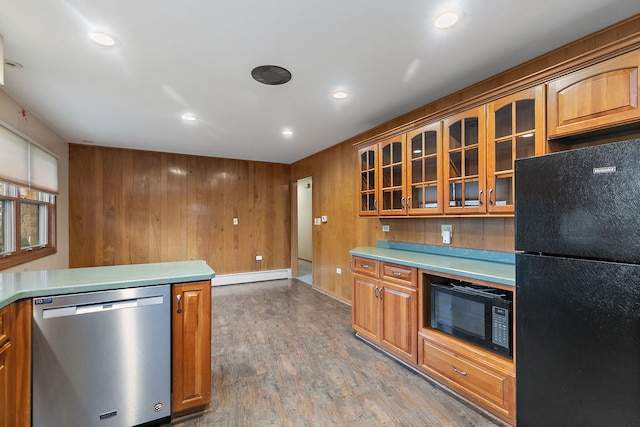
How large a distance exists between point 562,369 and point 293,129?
132 inches

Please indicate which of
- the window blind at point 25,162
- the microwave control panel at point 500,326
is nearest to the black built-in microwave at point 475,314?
the microwave control panel at point 500,326

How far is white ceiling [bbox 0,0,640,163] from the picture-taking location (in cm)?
157

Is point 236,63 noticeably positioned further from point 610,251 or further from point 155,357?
point 610,251

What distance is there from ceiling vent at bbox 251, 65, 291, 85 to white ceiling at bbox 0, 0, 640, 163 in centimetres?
8

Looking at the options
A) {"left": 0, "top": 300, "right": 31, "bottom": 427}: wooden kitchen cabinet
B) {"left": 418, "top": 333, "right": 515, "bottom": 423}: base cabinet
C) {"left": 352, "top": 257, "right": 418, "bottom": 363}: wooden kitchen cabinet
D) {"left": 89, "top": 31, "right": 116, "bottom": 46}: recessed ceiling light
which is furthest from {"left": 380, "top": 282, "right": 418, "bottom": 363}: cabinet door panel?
{"left": 89, "top": 31, "right": 116, "bottom": 46}: recessed ceiling light

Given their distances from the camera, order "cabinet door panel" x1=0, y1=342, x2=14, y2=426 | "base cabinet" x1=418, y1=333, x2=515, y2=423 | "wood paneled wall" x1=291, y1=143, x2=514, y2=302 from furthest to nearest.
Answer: "wood paneled wall" x1=291, y1=143, x2=514, y2=302 → "base cabinet" x1=418, y1=333, x2=515, y2=423 → "cabinet door panel" x1=0, y1=342, x2=14, y2=426

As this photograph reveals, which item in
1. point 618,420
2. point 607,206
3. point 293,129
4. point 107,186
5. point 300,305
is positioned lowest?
point 300,305

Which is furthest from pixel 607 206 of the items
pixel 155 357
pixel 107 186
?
pixel 107 186

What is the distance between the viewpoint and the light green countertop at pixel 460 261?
1912mm

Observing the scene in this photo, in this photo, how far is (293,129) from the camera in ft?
12.2

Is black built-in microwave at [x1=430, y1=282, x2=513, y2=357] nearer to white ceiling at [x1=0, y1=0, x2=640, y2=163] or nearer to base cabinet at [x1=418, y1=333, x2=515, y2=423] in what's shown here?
base cabinet at [x1=418, y1=333, x2=515, y2=423]

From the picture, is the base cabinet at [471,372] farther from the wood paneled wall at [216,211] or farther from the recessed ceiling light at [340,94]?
the recessed ceiling light at [340,94]

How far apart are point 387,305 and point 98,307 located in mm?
2194

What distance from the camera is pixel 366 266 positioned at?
2.95 m
